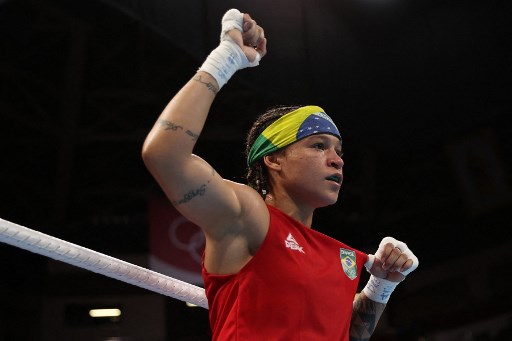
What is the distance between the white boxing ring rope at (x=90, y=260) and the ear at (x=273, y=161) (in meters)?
0.50

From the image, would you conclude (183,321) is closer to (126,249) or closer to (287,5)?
(126,249)

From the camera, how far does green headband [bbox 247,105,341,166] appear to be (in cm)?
206

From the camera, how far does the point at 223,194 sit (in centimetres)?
167

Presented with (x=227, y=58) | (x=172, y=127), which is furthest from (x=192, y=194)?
(x=227, y=58)

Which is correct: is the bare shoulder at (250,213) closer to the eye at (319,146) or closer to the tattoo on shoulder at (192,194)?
the tattoo on shoulder at (192,194)

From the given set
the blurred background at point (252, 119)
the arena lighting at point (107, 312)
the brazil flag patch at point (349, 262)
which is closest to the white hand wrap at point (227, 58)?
the brazil flag patch at point (349, 262)

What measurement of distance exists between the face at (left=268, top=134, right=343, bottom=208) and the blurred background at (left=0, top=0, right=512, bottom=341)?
492cm

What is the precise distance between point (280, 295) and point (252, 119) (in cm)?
882

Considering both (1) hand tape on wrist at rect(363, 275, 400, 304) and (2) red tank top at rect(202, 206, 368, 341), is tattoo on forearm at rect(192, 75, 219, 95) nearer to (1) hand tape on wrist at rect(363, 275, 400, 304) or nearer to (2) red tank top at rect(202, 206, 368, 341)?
(2) red tank top at rect(202, 206, 368, 341)

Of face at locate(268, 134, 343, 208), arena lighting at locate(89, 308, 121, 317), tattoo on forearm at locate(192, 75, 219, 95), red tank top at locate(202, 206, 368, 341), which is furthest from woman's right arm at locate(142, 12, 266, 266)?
arena lighting at locate(89, 308, 121, 317)

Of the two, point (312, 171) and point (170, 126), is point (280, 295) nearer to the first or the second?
point (312, 171)

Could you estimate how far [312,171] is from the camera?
1991 mm

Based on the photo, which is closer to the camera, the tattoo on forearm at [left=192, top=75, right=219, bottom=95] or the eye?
the tattoo on forearm at [left=192, top=75, right=219, bottom=95]

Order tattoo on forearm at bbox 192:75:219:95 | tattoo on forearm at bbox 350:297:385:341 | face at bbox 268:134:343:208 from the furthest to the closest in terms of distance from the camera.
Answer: tattoo on forearm at bbox 350:297:385:341, face at bbox 268:134:343:208, tattoo on forearm at bbox 192:75:219:95
